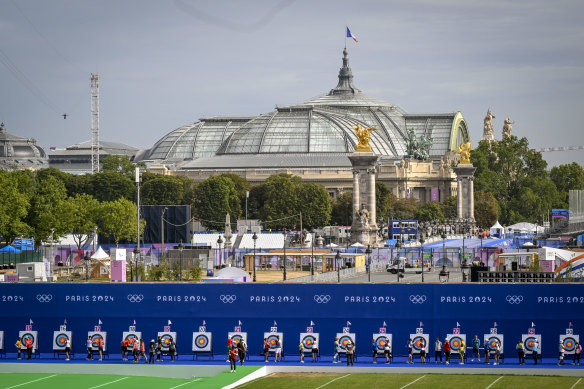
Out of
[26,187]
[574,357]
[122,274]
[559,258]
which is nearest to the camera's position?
[574,357]

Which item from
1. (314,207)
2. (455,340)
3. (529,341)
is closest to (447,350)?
(455,340)

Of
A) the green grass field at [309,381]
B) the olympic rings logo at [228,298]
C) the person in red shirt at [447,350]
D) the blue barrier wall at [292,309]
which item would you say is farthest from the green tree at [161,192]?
the person in red shirt at [447,350]

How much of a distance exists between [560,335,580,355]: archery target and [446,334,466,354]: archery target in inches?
173

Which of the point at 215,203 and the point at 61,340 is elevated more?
the point at 215,203

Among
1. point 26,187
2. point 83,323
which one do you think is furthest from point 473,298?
point 26,187

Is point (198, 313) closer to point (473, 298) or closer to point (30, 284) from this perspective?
point (30, 284)

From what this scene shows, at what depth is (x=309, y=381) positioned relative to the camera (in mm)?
49781

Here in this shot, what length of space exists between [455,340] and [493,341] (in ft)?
5.53

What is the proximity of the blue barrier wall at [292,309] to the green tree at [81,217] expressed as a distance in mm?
58937

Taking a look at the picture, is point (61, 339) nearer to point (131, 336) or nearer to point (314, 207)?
point (131, 336)

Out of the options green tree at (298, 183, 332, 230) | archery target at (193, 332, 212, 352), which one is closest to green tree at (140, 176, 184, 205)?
green tree at (298, 183, 332, 230)

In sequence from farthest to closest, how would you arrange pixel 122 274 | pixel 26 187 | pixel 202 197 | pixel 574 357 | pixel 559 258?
pixel 202 197
pixel 26 187
pixel 559 258
pixel 122 274
pixel 574 357

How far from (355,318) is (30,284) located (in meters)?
15.4

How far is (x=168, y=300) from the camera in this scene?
56.1 meters
